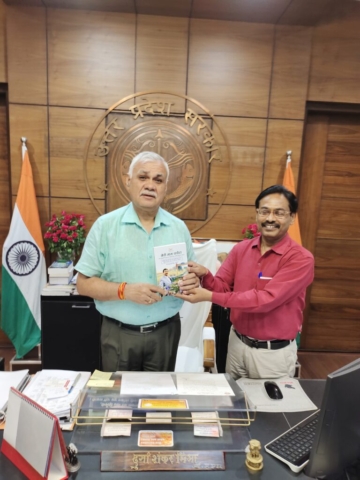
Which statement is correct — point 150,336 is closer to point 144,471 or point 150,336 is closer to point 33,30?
point 144,471

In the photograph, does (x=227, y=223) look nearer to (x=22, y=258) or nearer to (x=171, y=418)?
(x=22, y=258)

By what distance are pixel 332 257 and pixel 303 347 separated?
982 mm

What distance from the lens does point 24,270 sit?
112 inches

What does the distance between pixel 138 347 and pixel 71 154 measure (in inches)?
77.5

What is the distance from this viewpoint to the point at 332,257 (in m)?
3.41

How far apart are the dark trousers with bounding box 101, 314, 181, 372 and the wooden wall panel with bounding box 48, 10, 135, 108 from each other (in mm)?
2054

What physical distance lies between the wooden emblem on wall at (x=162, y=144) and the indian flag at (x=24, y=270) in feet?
1.68

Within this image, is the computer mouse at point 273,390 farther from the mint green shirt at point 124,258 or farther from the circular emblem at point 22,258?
the circular emblem at point 22,258

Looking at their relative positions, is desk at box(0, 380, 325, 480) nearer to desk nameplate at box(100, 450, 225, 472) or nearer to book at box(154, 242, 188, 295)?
desk nameplate at box(100, 450, 225, 472)

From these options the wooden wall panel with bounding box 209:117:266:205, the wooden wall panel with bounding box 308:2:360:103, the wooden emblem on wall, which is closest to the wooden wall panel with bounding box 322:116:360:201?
the wooden wall panel with bounding box 308:2:360:103

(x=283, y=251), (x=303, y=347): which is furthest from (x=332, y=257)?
(x=283, y=251)

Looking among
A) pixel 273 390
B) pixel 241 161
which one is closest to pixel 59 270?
pixel 241 161

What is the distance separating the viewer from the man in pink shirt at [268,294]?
59.5 inches

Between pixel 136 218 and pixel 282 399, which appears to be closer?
pixel 282 399
